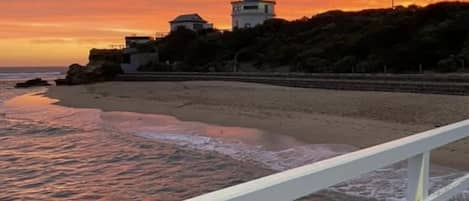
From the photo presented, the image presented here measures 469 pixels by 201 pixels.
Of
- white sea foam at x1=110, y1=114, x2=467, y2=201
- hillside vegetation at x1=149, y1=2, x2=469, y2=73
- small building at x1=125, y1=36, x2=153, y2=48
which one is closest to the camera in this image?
white sea foam at x1=110, y1=114, x2=467, y2=201

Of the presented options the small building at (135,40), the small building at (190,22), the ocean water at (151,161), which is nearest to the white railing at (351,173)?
the ocean water at (151,161)

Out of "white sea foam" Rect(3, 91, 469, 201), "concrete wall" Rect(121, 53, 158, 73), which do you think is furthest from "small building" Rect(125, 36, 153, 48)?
"white sea foam" Rect(3, 91, 469, 201)

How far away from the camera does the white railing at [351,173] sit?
1756mm

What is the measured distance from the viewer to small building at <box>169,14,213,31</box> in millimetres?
90125

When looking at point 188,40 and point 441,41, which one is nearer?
point 441,41

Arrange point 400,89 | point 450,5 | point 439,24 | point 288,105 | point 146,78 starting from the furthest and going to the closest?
point 146,78
point 450,5
point 439,24
point 400,89
point 288,105

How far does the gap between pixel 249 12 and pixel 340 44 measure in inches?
1426

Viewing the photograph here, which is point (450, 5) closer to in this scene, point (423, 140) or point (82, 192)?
point (82, 192)

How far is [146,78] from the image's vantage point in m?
56.2

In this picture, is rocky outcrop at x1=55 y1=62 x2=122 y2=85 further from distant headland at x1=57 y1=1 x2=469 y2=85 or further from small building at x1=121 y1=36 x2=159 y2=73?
small building at x1=121 y1=36 x2=159 y2=73

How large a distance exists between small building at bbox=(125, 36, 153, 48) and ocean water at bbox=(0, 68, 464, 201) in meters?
62.7

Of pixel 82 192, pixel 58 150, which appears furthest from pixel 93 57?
pixel 82 192

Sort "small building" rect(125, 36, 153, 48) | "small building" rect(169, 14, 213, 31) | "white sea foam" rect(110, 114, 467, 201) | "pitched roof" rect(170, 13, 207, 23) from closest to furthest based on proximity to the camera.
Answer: "white sea foam" rect(110, 114, 467, 201), "small building" rect(125, 36, 153, 48), "small building" rect(169, 14, 213, 31), "pitched roof" rect(170, 13, 207, 23)

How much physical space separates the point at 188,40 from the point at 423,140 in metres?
68.2
